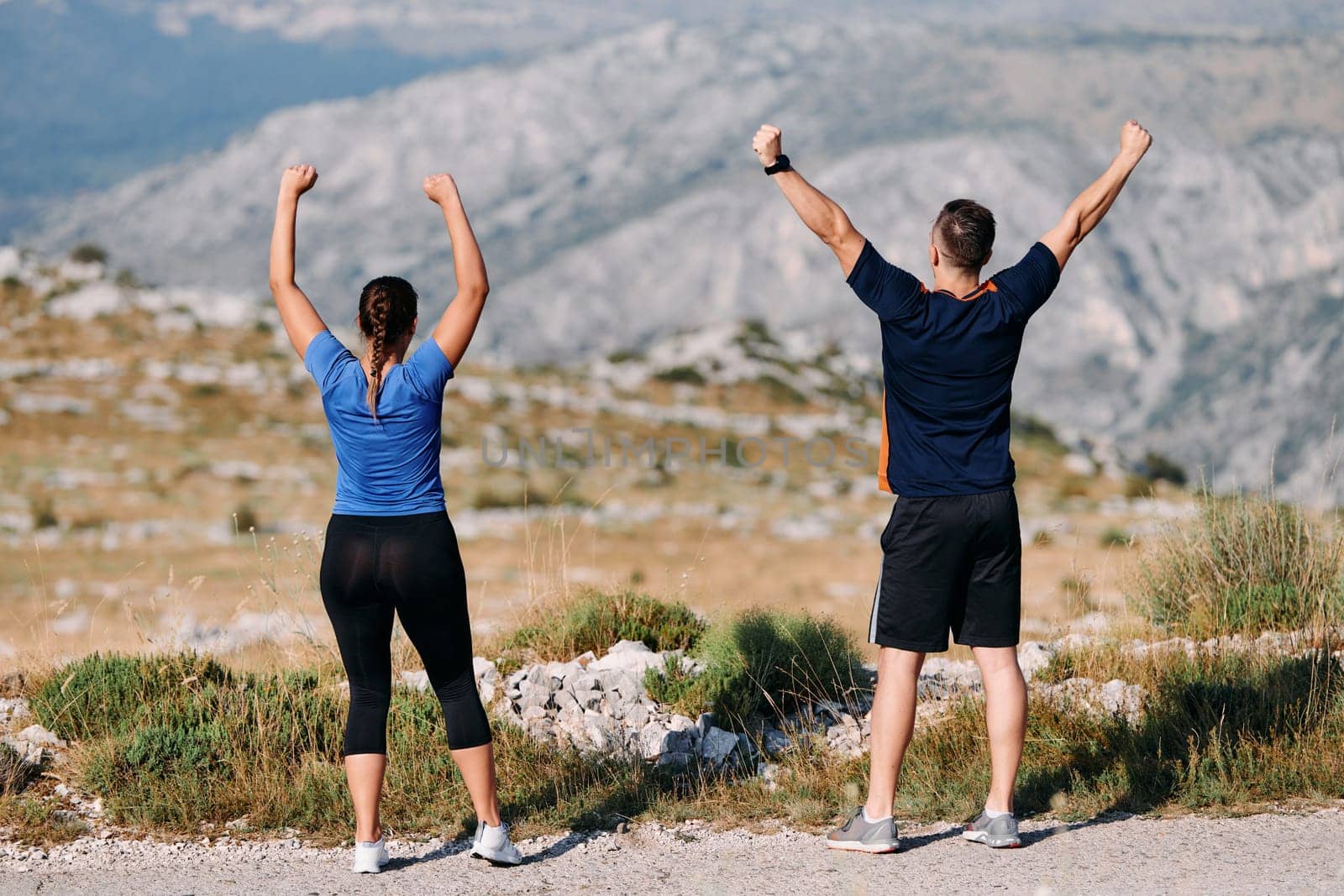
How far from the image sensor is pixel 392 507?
14.3ft

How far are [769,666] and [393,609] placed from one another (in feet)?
8.76

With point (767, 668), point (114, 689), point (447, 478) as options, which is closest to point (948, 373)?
point (767, 668)

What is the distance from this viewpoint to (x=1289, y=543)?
8117 millimetres

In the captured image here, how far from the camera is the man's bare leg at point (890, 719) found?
4523 millimetres

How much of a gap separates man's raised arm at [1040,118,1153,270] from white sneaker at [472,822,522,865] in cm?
285

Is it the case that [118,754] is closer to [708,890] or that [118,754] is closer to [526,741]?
[526,741]

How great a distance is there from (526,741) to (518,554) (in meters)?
14.9

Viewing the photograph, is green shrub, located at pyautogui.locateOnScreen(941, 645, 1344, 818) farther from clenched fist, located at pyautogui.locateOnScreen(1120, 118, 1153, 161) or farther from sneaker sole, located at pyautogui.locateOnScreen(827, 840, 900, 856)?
clenched fist, located at pyautogui.locateOnScreen(1120, 118, 1153, 161)

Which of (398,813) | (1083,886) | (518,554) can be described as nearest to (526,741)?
(398,813)

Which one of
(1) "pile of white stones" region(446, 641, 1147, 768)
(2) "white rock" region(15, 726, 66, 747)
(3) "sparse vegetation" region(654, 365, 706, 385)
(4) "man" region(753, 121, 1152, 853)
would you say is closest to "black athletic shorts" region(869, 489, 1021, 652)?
(4) "man" region(753, 121, 1152, 853)

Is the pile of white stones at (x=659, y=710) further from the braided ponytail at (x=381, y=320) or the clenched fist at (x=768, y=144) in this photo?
the clenched fist at (x=768, y=144)

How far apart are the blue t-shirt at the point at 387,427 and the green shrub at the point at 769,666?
253cm

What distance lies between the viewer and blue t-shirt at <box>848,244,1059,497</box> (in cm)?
439

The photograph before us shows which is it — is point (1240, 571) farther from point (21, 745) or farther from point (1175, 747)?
point (21, 745)
